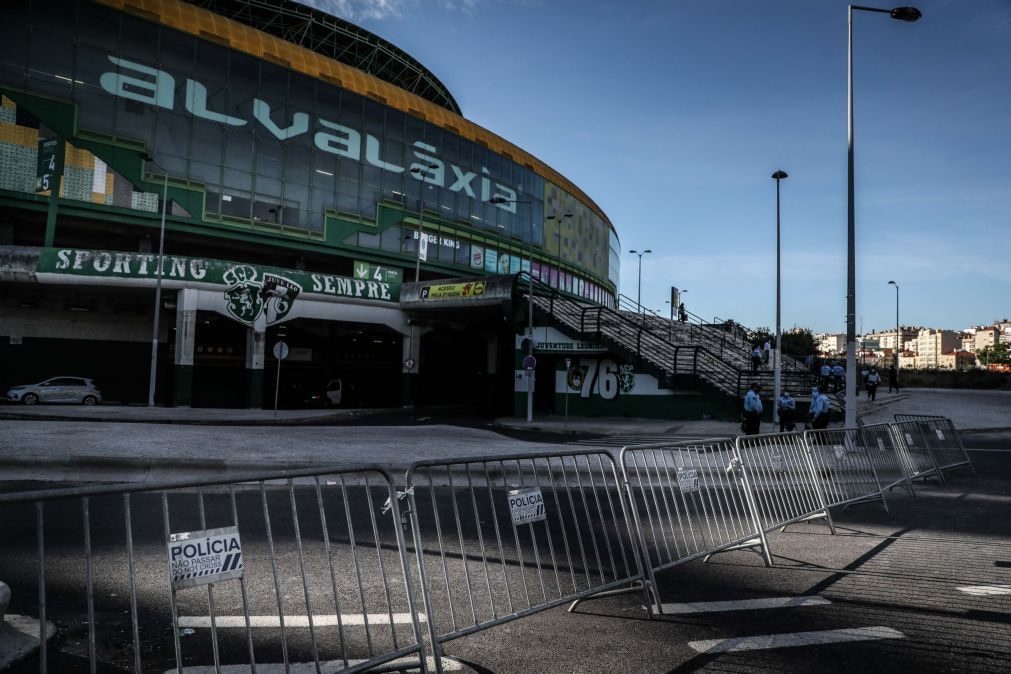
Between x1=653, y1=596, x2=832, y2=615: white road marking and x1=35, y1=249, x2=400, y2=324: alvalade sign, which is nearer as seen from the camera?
x1=653, y1=596, x2=832, y2=615: white road marking

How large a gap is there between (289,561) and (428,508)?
303 cm

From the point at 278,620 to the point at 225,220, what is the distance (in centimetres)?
3814

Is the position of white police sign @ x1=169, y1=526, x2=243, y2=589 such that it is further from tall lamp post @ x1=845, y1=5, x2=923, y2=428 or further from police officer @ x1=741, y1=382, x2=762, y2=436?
police officer @ x1=741, y1=382, x2=762, y2=436

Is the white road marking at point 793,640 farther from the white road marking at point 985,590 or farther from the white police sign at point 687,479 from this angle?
the white police sign at point 687,479

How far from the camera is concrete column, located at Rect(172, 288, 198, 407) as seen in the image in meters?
28.9

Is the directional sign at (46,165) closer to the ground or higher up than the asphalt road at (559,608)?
higher up

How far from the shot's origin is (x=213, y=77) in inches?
1512

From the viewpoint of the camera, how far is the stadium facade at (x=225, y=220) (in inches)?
1233

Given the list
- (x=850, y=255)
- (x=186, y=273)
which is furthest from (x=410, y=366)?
(x=850, y=255)

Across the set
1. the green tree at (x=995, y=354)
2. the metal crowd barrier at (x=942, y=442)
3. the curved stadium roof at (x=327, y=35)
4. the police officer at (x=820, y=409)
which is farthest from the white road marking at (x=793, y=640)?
the green tree at (x=995, y=354)

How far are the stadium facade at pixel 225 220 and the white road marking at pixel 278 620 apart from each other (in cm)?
2504

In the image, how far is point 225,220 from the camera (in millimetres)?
38812

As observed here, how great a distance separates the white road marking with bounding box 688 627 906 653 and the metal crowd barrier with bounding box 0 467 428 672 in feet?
6.31

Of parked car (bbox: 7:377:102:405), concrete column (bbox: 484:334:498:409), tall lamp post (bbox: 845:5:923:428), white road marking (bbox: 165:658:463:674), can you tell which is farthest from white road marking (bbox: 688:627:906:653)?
concrete column (bbox: 484:334:498:409)
